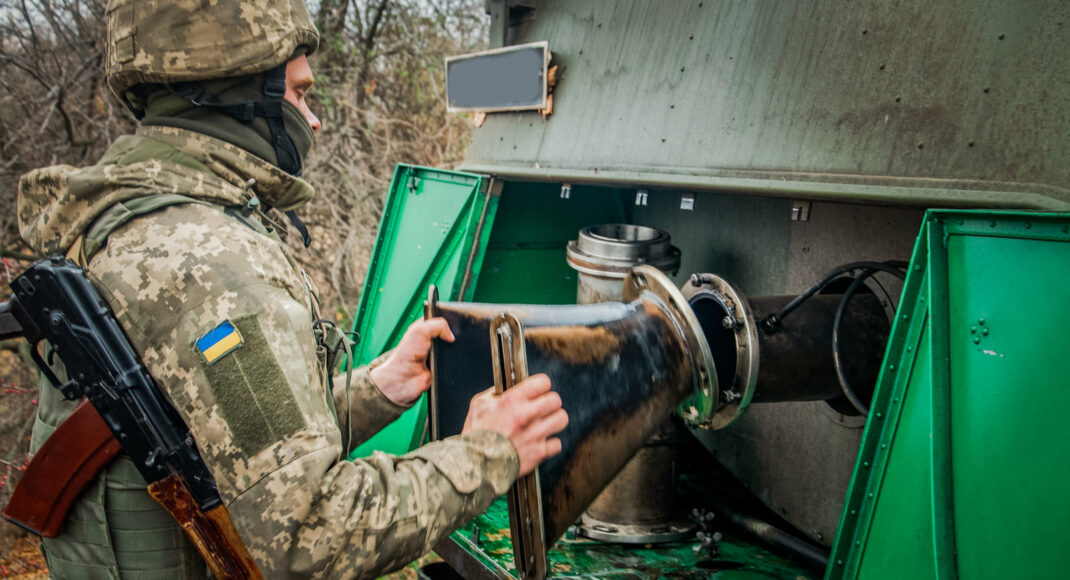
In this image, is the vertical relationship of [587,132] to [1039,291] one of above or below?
above

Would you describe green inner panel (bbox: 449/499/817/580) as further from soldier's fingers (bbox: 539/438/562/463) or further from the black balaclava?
the black balaclava

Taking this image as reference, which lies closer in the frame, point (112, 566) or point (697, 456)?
point (112, 566)

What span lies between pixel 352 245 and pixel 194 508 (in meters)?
6.55

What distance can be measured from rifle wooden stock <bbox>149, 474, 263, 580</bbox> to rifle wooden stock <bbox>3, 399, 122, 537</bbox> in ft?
0.53

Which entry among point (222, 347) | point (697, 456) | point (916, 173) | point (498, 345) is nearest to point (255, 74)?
point (222, 347)

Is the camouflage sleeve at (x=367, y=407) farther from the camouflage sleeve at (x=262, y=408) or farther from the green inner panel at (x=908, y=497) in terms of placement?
the green inner panel at (x=908, y=497)

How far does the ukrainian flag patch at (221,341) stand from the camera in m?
1.57

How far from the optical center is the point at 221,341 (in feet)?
5.14

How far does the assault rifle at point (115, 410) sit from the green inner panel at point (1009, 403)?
63.9 inches

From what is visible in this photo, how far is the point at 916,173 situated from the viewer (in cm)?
216

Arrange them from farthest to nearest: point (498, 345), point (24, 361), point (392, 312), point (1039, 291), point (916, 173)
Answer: point (24, 361)
point (392, 312)
point (916, 173)
point (498, 345)
point (1039, 291)

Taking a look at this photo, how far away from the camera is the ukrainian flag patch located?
157 centimetres

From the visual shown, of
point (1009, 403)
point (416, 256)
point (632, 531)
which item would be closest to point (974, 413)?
point (1009, 403)

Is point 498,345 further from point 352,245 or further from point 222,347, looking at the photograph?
point 352,245
